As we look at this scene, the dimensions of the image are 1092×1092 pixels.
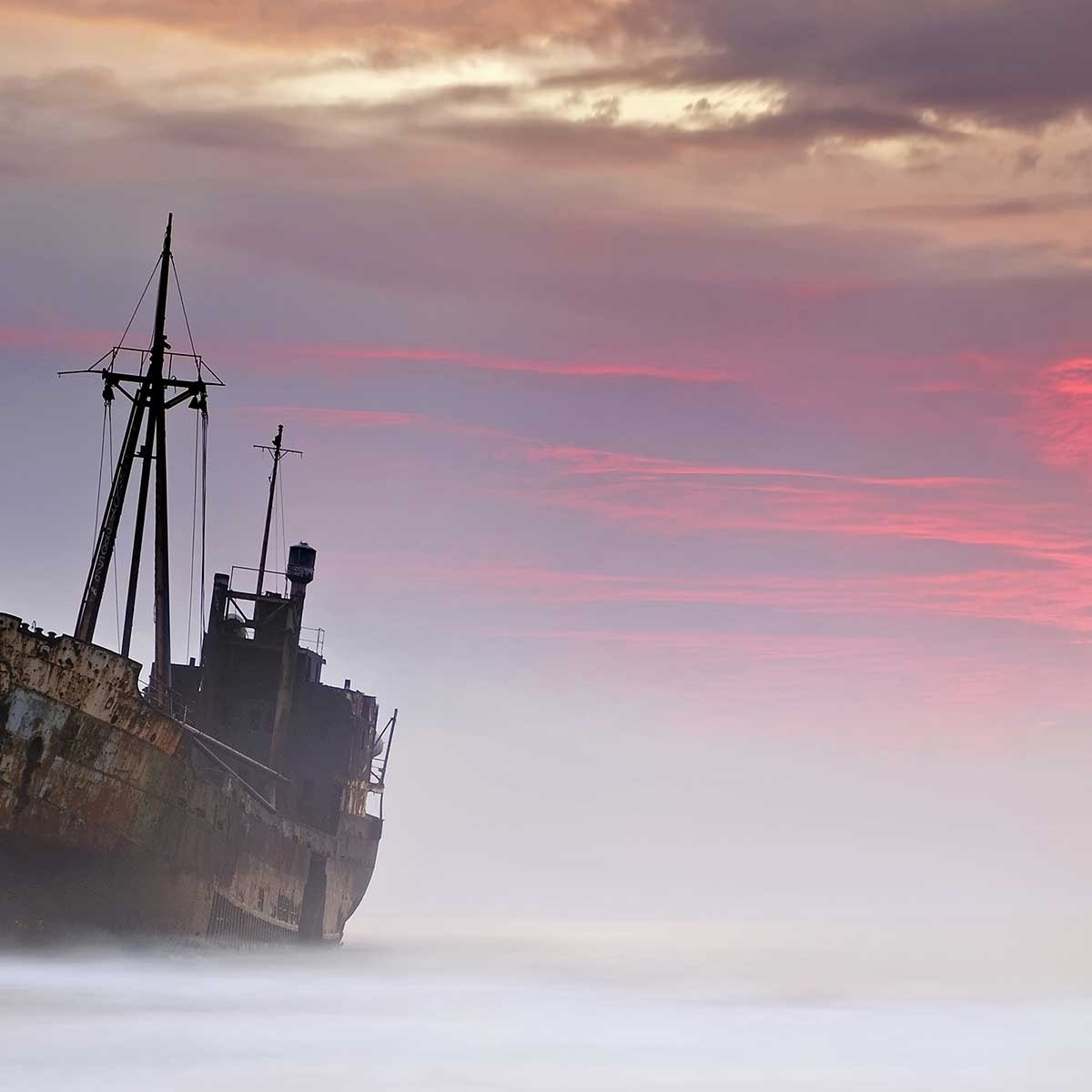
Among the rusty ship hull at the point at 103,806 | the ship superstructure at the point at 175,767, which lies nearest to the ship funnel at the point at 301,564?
the ship superstructure at the point at 175,767

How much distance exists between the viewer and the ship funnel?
199 ft

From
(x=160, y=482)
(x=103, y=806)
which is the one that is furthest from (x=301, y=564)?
(x=103, y=806)

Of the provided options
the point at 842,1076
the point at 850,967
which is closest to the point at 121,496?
the point at 842,1076

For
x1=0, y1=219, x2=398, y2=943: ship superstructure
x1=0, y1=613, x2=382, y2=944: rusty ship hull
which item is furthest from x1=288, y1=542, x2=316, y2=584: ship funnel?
A: x1=0, y1=613, x2=382, y2=944: rusty ship hull

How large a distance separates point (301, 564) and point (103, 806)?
66.0ft

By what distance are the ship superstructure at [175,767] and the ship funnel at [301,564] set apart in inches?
2.7

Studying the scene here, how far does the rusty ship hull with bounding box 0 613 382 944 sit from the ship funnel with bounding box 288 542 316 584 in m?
11.7

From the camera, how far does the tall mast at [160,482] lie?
53781mm

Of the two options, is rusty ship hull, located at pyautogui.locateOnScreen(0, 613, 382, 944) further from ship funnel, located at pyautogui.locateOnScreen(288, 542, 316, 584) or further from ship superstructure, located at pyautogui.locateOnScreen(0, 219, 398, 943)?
ship funnel, located at pyautogui.locateOnScreen(288, 542, 316, 584)

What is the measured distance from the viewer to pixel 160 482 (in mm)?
55750

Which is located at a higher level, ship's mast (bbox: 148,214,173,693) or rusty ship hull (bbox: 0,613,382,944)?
ship's mast (bbox: 148,214,173,693)

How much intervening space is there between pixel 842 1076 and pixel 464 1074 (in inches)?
308

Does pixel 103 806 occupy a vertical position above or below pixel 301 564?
below

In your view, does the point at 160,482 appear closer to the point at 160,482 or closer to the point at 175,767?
the point at 160,482
